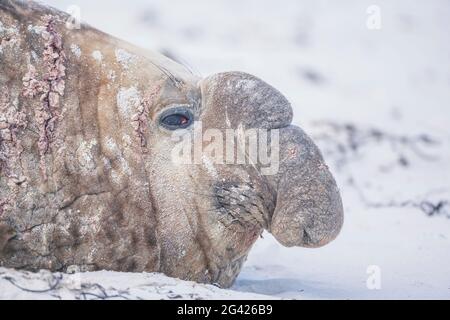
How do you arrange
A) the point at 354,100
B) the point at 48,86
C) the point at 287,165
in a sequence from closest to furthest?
1. the point at 48,86
2. the point at 287,165
3. the point at 354,100

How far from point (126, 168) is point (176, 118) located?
43 cm

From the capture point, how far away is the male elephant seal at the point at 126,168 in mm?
4133

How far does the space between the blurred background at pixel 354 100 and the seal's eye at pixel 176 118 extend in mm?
724

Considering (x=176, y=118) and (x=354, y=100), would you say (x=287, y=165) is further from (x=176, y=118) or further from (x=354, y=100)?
(x=354, y=100)

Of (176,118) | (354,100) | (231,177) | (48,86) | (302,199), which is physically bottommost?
(302,199)

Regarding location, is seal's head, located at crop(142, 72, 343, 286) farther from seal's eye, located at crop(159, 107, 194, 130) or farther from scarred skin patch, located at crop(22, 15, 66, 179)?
scarred skin patch, located at crop(22, 15, 66, 179)

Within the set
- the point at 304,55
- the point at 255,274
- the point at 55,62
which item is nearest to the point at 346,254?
the point at 255,274

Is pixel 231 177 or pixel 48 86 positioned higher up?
pixel 48 86

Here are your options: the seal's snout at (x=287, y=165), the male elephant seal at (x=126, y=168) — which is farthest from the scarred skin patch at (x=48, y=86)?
the seal's snout at (x=287, y=165)

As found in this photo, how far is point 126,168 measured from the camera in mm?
4246

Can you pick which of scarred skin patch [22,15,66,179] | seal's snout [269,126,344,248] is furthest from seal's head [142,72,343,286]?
scarred skin patch [22,15,66,179]

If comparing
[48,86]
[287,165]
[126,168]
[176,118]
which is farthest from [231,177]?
[48,86]

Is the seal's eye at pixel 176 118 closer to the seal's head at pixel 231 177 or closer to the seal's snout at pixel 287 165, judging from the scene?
the seal's head at pixel 231 177
